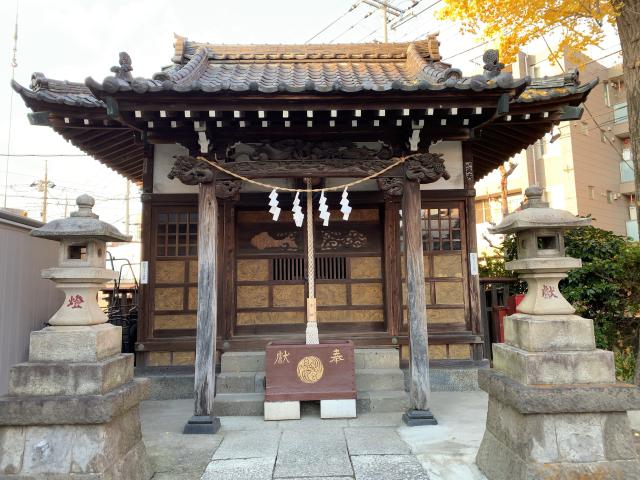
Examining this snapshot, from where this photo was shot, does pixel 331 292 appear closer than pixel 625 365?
No

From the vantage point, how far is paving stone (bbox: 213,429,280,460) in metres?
4.74

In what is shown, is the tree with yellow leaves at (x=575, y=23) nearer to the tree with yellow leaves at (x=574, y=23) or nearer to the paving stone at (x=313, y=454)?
the tree with yellow leaves at (x=574, y=23)

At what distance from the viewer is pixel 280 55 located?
8.73 meters

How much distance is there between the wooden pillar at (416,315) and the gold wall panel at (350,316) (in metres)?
1.76

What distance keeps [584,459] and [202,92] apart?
5587mm

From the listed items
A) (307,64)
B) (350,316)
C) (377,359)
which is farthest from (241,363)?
(307,64)

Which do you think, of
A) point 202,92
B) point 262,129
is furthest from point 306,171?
point 202,92

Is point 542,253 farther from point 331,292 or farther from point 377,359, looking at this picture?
point 331,292

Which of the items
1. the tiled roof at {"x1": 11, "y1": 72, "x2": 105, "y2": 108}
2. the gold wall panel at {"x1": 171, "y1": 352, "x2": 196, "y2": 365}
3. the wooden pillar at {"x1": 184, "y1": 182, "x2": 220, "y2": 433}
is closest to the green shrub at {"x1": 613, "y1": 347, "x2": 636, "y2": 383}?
the wooden pillar at {"x1": 184, "y1": 182, "x2": 220, "y2": 433}

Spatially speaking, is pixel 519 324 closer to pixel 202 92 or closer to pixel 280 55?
pixel 202 92

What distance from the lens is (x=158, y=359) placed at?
7230 mm

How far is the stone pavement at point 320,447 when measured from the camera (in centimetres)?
427

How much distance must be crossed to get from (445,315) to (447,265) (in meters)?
0.93

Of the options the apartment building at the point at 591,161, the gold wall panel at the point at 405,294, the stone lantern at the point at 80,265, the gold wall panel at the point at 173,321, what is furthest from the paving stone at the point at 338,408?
the apartment building at the point at 591,161
